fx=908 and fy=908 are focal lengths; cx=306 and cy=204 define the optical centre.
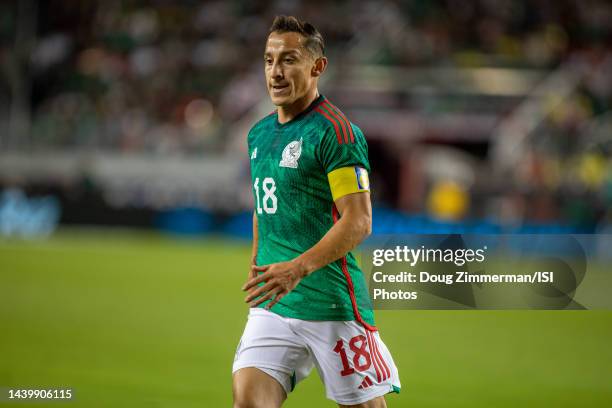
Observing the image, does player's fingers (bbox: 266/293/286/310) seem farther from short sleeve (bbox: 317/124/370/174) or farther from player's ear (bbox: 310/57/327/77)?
player's ear (bbox: 310/57/327/77)

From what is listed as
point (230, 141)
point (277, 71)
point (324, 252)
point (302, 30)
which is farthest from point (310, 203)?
point (230, 141)

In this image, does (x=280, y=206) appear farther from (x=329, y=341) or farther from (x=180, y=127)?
(x=180, y=127)

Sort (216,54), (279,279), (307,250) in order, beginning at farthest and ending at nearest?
(216,54), (307,250), (279,279)

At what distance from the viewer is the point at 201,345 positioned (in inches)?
372

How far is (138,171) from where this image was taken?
2658 centimetres

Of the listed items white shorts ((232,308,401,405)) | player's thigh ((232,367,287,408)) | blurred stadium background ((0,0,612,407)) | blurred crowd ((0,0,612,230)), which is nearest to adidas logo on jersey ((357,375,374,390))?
white shorts ((232,308,401,405))

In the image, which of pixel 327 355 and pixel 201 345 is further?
pixel 201 345

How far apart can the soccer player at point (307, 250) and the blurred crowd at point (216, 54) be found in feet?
68.1

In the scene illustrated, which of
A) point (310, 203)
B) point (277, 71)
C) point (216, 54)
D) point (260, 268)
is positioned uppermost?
point (216, 54)

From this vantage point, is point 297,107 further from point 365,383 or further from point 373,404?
point 373,404

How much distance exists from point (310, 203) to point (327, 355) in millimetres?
702

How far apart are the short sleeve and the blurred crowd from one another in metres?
20.9

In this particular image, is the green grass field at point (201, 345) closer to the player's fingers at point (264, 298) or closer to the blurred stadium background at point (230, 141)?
the blurred stadium background at point (230, 141)

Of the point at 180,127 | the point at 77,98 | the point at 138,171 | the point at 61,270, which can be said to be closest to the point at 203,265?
the point at 61,270
